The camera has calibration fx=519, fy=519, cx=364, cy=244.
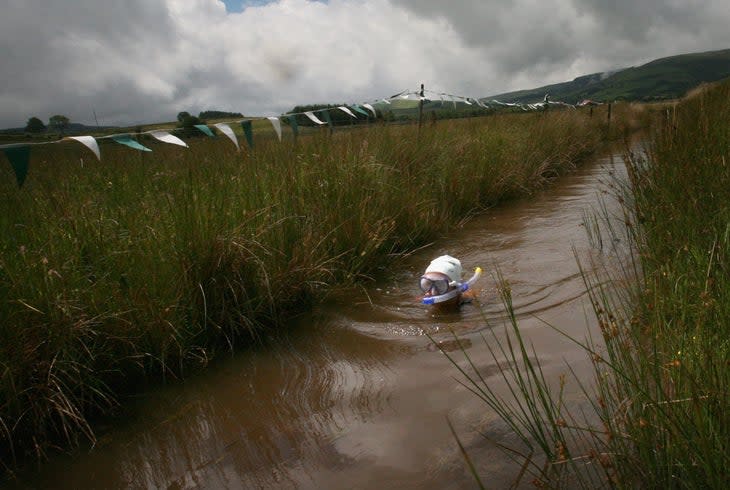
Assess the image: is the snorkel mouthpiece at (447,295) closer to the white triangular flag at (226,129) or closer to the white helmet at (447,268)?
the white helmet at (447,268)

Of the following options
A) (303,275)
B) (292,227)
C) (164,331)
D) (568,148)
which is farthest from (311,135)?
(568,148)

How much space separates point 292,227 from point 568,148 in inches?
369

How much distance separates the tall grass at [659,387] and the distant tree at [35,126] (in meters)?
4.12

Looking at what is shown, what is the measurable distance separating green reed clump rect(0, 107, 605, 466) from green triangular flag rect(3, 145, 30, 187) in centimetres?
16

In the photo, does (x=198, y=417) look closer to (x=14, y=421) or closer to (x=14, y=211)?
(x=14, y=421)

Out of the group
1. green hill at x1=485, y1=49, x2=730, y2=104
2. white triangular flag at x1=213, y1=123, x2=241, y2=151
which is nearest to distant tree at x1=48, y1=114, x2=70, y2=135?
white triangular flag at x1=213, y1=123, x2=241, y2=151

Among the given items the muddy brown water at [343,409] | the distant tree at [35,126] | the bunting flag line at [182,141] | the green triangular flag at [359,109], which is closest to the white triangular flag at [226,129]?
the bunting flag line at [182,141]

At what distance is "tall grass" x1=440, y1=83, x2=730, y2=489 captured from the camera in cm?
154

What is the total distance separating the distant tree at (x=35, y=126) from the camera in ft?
14.7

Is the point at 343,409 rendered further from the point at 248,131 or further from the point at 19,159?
the point at 248,131

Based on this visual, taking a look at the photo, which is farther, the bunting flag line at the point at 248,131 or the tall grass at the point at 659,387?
the bunting flag line at the point at 248,131

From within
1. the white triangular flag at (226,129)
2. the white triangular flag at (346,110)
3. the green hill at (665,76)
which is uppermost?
the green hill at (665,76)

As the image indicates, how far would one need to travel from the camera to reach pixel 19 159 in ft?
12.7

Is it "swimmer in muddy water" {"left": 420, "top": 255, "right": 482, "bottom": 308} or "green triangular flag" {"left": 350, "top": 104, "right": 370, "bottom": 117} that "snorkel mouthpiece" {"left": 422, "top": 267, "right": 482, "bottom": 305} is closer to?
"swimmer in muddy water" {"left": 420, "top": 255, "right": 482, "bottom": 308}
